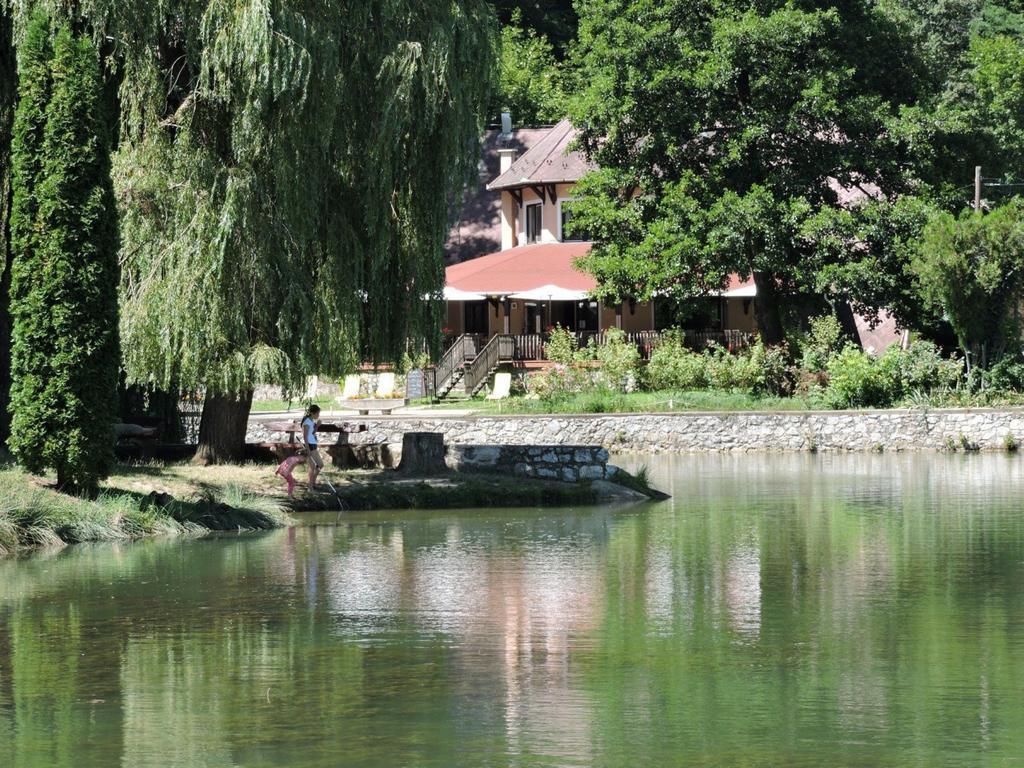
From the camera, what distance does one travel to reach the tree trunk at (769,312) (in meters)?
42.8

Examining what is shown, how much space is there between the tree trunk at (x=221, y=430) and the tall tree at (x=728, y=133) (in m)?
19.1

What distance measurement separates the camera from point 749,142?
40906mm

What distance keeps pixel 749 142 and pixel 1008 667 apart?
31792 millimetres

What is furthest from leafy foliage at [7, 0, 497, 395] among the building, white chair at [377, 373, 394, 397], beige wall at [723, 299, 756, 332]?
beige wall at [723, 299, 756, 332]

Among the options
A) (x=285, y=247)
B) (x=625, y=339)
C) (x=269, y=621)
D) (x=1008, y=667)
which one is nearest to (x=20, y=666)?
(x=269, y=621)

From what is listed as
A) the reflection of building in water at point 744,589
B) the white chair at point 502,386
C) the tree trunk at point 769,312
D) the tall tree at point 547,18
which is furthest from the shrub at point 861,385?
the tall tree at point 547,18

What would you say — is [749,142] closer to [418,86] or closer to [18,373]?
[418,86]

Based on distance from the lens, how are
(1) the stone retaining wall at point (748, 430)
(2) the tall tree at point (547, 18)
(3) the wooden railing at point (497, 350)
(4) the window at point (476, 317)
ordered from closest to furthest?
(1) the stone retaining wall at point (748, 430), (3) the wooden railing at point (497, 350), (4) the window at point (476, 317), (2) the tall tree at point (547, 18)

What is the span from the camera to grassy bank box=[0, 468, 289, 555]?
17.2 meters

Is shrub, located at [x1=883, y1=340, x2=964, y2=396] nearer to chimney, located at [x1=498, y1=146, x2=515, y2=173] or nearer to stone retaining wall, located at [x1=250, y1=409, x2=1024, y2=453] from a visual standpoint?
stone retaining wall, located at [x1=250, y1=409, x2=1024, y2=453]

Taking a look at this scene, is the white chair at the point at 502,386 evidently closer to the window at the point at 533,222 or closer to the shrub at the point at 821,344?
the shrub at the point at 821,344

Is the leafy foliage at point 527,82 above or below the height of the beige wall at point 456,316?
above

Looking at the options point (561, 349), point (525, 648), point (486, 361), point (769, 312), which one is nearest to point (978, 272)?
point (769, 312)

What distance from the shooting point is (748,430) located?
3522 centimetres
